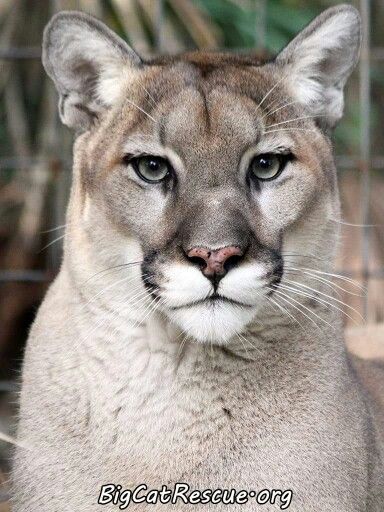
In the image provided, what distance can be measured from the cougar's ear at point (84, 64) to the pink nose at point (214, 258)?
0.71 metres

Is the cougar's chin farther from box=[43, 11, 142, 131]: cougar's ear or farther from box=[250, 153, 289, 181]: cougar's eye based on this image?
box=[43, 11, 142, 131]: cougar's ear

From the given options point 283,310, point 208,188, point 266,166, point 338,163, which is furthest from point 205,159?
point 338,163

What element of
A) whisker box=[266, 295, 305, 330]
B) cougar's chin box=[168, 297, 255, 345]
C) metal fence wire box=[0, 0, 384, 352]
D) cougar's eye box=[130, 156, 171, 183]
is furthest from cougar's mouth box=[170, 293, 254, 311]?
metal fence wire box=[0, 0, 384, 352]

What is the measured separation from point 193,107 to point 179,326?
0.57 metres

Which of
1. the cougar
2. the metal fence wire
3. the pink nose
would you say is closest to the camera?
the pink nose

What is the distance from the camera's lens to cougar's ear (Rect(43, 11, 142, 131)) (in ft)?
9.93

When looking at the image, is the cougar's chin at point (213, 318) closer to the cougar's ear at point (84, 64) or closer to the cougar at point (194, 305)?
the cougar at point (194, 305)

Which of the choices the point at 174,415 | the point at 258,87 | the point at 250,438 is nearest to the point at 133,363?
the point at 174,415

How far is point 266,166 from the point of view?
283cm

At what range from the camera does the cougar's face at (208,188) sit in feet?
8.50

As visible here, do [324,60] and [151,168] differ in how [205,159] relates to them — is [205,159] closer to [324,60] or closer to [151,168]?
[151,168]

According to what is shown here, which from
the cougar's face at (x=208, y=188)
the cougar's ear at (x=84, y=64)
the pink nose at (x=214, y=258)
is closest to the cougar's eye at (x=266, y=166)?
the cougar's face at (x=208, y=188)

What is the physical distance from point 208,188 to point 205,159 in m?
0.08

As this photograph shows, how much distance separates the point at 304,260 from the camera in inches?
114
